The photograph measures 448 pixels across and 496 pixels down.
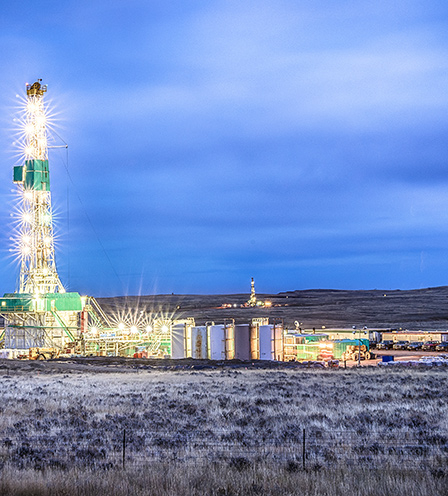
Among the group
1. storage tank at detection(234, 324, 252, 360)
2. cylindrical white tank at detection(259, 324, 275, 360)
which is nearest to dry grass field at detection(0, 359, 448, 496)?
storage tank at detection(234, 324, 252, 360)

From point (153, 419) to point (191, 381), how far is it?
1122 cm

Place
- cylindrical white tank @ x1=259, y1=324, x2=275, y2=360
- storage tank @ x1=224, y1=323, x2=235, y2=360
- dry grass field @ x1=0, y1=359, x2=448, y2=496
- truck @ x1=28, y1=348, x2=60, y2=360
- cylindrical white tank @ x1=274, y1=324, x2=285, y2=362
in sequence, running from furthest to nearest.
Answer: cylindrical white tank @ x1=274, y1=324, x2=285, y2=362
cylindrical white tank @ x1=259, y1=324, x2=275, y2=360
storage tank @ x1=224, y1=323, x2=235, y2=360
truck @ x1=28, y1=348, x2=60, y2=360
dry grass field @ x1=0, y1=359, x2=448, y2=496

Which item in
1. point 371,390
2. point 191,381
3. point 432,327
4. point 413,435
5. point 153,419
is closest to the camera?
point 413,435

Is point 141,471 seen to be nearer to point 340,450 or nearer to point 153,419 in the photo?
point 340,450

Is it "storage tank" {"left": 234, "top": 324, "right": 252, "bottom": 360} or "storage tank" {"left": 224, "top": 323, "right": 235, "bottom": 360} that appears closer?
"storage tank" {"left": 224, "top": 323, "right": 235, "bottom": 360}

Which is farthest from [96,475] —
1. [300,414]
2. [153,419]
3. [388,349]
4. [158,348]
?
[388,349]

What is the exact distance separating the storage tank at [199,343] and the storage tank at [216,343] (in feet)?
1.12

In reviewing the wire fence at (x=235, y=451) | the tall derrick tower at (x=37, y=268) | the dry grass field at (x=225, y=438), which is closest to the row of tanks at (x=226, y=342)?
the tall derrick tower at (x=37, y=268)

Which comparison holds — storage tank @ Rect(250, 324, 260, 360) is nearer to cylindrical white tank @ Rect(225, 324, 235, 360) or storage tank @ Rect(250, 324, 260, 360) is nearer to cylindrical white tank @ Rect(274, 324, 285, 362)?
cylindrical white tank @ Rect(225, 324, 235, 360)

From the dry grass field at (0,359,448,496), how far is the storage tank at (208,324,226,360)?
751 inches

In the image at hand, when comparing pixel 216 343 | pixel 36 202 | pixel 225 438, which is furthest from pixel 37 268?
pixel 225 438

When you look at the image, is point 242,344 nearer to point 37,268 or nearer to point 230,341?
point 230,341

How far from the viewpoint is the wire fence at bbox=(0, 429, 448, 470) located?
32.8 feet

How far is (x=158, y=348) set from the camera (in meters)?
47.2
